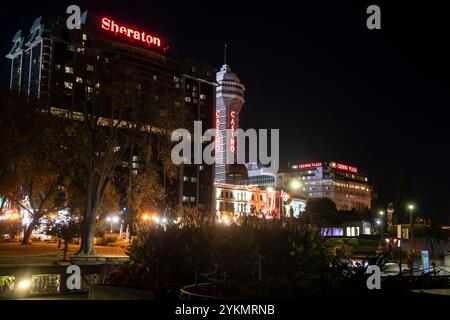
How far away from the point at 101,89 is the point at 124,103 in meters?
1.78

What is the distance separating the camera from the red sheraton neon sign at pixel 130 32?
12638 cm

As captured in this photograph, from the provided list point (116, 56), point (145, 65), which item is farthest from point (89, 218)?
point (145, 65)

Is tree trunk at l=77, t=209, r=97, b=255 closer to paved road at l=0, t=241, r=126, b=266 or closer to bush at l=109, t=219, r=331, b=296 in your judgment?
paved road at l=0, t=241, r=126, b=266

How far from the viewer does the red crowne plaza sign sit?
126438 millimetres

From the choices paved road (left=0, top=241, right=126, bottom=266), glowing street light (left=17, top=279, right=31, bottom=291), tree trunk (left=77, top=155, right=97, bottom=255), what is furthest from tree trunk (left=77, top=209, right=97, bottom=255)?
glowing street light (left=17, top=279, right=31, bottom=291)

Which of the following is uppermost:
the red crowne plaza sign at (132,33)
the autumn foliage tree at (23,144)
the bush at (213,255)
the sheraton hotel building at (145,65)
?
the red crowne plaza sign at (132,33)

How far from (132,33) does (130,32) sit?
0.65 meters

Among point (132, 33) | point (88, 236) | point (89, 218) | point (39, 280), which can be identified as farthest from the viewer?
point (132, 33)

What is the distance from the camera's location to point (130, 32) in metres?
130

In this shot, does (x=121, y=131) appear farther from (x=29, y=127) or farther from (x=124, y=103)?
(x=29, y=127)

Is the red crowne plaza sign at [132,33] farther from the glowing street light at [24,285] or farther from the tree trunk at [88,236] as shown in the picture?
the glowing street light at [24,285]

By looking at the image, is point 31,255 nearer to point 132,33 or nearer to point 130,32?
point 130,32

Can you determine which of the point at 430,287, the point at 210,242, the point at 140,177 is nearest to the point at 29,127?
the point at 140,177

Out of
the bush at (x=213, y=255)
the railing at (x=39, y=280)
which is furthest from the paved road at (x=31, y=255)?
the bush at (x=213, y=255)
